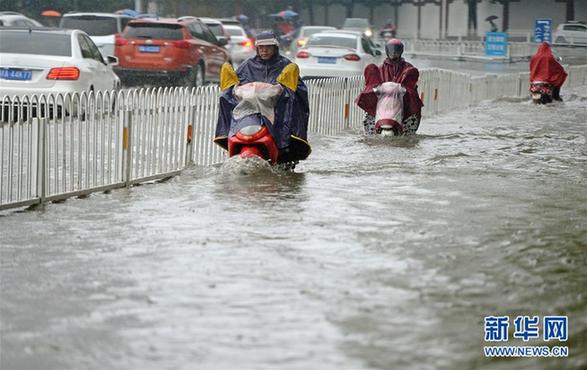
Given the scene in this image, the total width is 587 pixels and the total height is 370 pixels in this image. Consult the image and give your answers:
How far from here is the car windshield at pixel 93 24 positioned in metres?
31.7

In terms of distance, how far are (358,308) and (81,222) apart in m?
3.74

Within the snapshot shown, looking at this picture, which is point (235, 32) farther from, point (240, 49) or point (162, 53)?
point (162, 53)

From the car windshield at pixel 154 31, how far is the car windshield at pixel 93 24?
1.63 metres

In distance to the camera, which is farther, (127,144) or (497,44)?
(497,44)

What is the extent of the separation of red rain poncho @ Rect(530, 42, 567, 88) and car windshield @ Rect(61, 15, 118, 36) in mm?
9982

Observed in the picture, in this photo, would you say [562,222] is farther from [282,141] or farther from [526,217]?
[282,141]

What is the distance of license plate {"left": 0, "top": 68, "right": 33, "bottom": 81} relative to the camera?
65.1 ft

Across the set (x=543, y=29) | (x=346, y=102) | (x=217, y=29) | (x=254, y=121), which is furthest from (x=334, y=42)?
(x=543, y=29)

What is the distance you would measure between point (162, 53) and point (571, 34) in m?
33.7

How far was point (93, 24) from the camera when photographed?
32062mm

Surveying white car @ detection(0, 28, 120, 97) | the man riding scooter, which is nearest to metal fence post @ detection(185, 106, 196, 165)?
the man riding scooter

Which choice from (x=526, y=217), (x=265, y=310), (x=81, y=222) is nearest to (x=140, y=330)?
(x=265, y=310)

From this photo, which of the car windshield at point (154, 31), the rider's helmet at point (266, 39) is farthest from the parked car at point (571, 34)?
the rider's helmet at point (266, 39)

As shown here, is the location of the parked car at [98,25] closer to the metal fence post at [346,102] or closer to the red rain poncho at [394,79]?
the metal fence post at [346,102]
